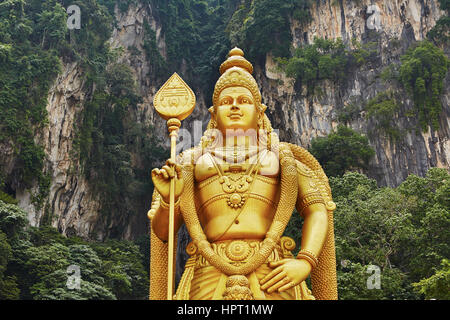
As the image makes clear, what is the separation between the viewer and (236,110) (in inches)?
175

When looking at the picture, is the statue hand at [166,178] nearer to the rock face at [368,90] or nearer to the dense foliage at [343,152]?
the dense foliage at [343,152]

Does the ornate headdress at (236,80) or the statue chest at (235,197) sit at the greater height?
the ornate headdress at (236,80)

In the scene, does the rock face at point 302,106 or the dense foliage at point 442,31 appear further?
the dense foliage at point 442,31

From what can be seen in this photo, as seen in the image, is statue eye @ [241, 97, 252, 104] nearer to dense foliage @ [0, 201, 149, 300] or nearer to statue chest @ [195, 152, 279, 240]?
statue chest @ [195, 152, 279, 240]

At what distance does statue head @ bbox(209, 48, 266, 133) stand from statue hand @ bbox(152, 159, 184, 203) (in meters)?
0.88

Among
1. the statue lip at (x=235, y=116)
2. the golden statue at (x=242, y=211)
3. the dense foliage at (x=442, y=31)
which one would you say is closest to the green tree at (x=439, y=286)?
the golden statue at (x=242, y=211)

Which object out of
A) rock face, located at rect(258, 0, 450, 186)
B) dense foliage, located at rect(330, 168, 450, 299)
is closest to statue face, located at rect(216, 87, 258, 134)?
dense foliage, located at rect(330, 168, 450, 299)

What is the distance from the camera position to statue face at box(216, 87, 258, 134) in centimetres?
443

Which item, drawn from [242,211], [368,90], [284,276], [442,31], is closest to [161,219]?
[242,211]

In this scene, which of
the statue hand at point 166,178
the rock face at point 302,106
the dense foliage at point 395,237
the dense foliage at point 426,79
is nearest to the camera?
the statue hand at point 166,178

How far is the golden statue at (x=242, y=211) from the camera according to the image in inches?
146

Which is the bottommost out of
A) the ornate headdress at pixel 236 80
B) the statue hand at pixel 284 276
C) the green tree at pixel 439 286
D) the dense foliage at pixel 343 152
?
the statue hand at pixel 284 276

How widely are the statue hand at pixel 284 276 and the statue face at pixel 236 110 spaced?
1.23m
